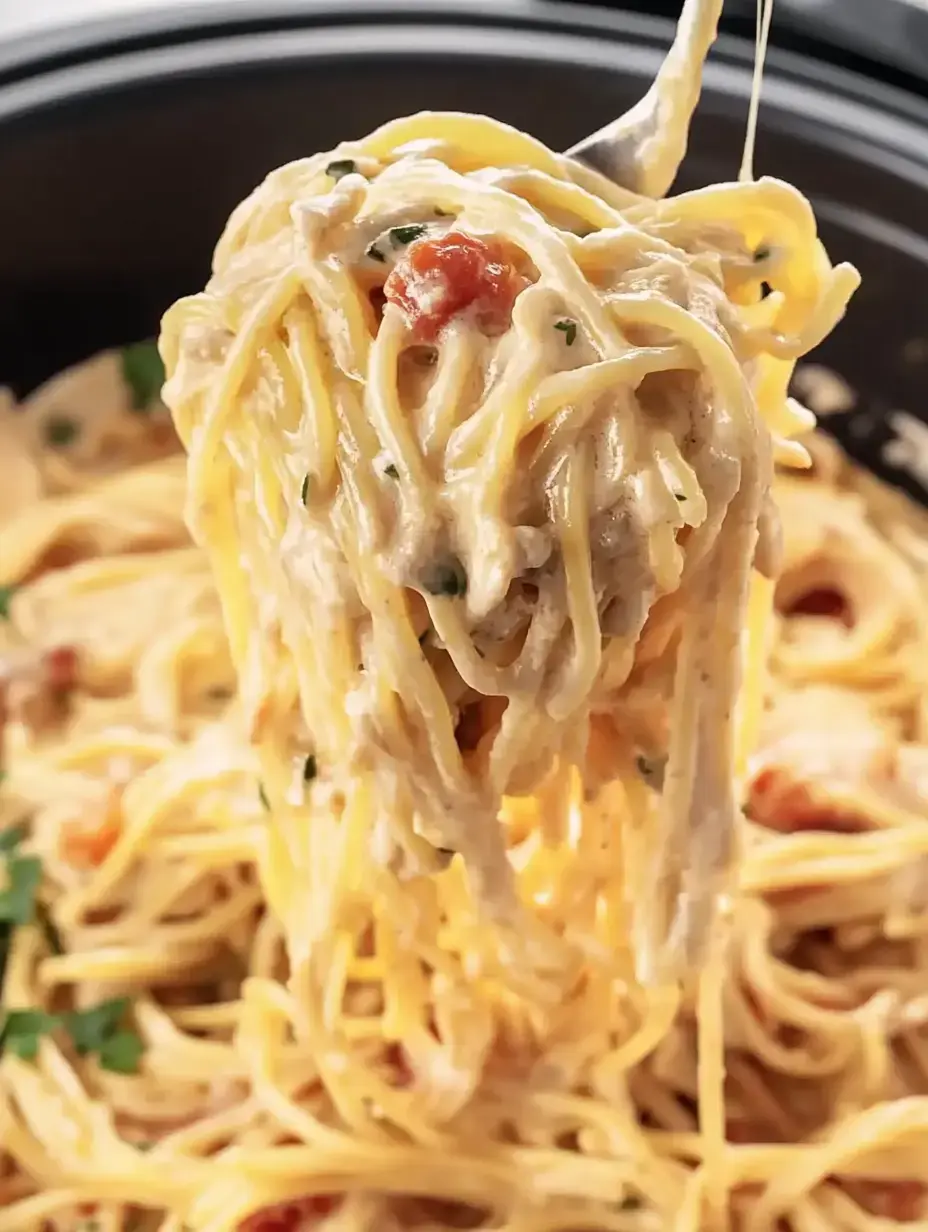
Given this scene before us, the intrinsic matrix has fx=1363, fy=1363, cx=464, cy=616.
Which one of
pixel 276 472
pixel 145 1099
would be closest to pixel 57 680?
pixel 145 1099

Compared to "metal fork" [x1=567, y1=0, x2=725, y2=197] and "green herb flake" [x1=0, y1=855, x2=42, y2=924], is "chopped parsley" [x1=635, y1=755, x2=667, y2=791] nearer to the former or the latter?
"metal fork" [x1=567, y1=0, x2=725, y2=197]

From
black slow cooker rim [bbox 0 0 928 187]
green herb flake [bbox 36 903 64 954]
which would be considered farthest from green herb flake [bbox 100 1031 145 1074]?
black slow cooker rim [bbox 0 0 928 187]

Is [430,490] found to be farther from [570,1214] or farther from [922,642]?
[922,642]

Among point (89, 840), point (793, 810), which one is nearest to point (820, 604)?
point (793, 810)

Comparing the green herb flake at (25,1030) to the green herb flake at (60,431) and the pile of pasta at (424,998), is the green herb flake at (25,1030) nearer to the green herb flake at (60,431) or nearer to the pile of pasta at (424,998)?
the pile of pasta at (424,998)

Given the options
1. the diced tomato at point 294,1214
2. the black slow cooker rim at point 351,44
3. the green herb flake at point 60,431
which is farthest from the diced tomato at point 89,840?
the black slow cooker rim at point 351,44
